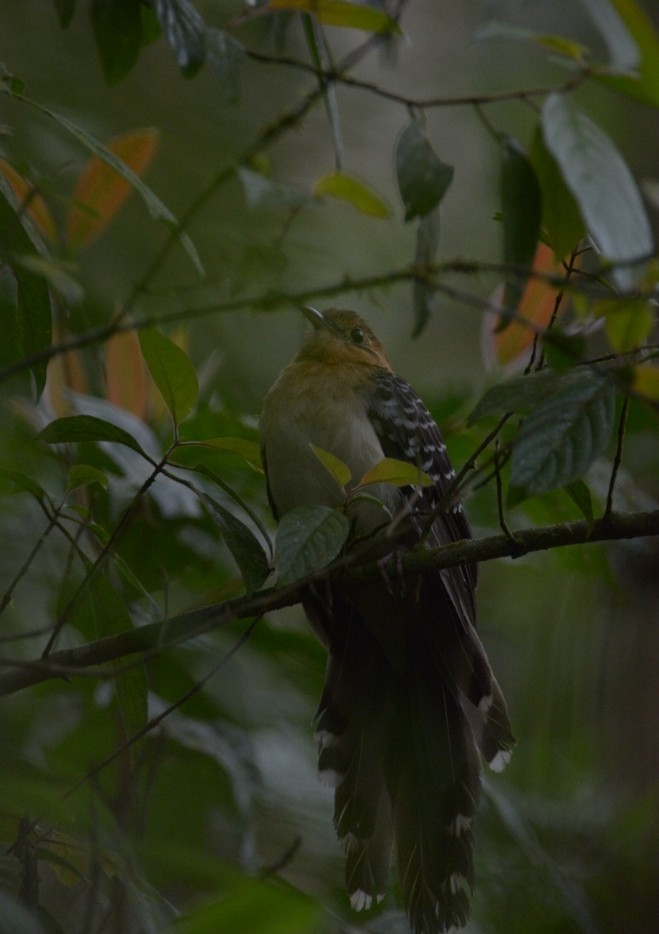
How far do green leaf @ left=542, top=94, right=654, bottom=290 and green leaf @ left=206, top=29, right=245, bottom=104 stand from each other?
2.42ft

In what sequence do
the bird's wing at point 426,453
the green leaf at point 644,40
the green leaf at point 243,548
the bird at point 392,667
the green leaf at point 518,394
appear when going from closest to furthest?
1. the green leaf at point 644,40
2. the green leaf at point 518,394
3. the green leaf at point 243,548
4. the bird at point 392,667
5. the bird's wing at point 426,453

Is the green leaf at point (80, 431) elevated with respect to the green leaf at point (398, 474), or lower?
elevated

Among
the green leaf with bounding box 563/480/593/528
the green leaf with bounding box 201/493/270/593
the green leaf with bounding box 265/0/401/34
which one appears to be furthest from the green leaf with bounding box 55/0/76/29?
the green leaf with bounding box 563/480/593/528

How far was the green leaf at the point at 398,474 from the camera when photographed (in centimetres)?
212

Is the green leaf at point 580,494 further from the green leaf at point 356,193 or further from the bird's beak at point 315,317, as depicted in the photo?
the bird's beak at point 315,317

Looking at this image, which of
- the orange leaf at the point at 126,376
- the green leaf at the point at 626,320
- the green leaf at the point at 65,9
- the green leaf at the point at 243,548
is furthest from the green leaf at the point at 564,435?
the orange leaf at the point at 126,376

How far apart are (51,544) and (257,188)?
2.06 m

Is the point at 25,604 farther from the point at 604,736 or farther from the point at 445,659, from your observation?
the point at 604,736

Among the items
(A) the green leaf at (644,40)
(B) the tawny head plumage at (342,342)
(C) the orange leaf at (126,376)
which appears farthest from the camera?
(B) the tawny head plumage at (342,342)

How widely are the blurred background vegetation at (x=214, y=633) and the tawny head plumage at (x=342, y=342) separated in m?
0.21

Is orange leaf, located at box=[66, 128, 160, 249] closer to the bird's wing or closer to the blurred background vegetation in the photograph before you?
the blurred background vegetation

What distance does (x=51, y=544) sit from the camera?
11.9ft

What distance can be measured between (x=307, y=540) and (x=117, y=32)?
1.14m

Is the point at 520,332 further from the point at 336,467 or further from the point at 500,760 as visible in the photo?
the point at 336,467
